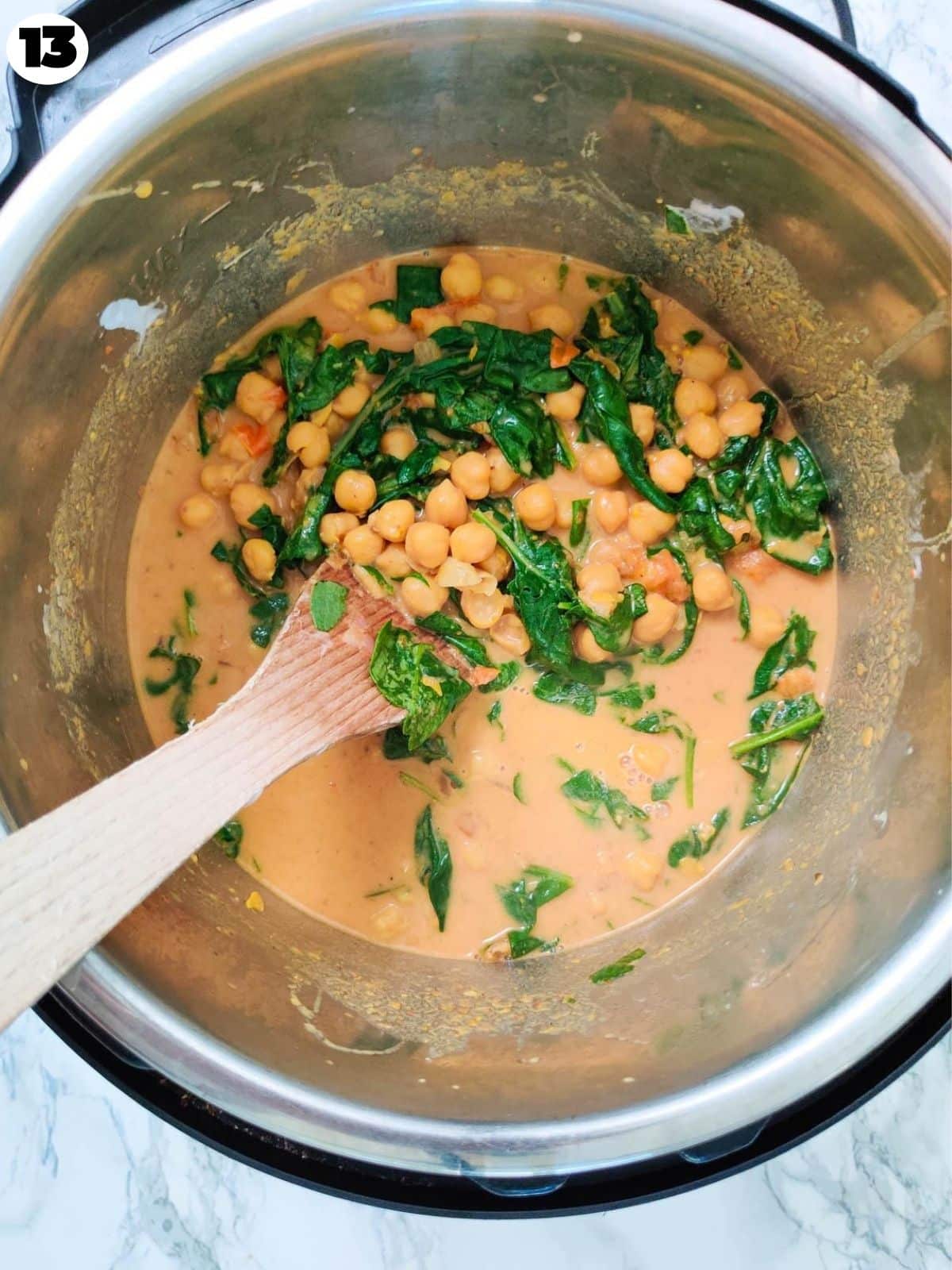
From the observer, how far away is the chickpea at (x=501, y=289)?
276 cm

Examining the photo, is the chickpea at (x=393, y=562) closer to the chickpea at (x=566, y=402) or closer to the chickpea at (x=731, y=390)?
the chickpea at (x=566, y=402)

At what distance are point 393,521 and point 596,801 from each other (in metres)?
0.84

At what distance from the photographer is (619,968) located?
2.70 meters

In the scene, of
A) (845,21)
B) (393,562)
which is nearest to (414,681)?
(393,562)

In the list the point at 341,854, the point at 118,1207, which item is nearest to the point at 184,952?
the point at 341,854

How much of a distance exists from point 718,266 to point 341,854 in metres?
1.64

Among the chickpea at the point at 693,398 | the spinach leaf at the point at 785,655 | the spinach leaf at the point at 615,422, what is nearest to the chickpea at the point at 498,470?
the spinach leaf at the point at 615,422

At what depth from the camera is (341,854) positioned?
274cm

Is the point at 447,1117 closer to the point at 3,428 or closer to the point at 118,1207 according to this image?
the point at 118,1207

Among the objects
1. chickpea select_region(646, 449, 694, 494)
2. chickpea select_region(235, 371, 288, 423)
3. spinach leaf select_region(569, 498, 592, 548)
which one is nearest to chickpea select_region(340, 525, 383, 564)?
chickpea select_region(235, 371, 288, 423)

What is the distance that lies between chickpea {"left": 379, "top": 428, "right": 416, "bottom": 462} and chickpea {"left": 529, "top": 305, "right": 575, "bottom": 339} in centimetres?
41

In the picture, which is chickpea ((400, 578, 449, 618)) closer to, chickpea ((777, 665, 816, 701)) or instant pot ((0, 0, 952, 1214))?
instant pot ((0, 0, 952, 1214))

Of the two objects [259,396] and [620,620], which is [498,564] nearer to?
[620,620]

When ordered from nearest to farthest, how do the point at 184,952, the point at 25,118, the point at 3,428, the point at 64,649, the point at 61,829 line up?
the point at 61,829 → the point at 25,118 → the point at 3,428 → the point at 184,952 → the point at 64,649
